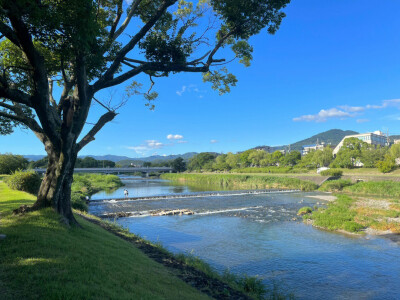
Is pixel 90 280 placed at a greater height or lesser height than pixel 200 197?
greater

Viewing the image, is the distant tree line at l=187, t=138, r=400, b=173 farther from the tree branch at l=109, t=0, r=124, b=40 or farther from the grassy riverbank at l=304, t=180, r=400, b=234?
the tree branch at l=109, t=0, r=124, b=40

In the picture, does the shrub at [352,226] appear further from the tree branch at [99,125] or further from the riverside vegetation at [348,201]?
the tree branch at [99,125]

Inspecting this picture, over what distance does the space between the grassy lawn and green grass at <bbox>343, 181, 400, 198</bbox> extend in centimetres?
4094

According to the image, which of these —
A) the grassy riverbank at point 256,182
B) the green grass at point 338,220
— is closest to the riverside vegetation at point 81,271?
the green grass at point 338,220

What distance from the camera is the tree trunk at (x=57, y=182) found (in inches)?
367

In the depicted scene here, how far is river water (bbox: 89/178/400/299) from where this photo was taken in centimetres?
1098

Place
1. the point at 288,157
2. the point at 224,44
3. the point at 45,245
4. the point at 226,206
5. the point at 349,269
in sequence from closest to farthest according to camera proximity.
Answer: the point at 45,245, the point at 224,44, the point at 349,269, the point at 226,206, the point at 288,157

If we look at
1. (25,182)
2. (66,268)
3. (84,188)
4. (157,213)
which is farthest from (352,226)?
(84,188)

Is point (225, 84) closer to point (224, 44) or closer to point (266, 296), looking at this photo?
point (224, 44)

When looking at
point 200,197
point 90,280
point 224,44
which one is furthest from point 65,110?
point 200,197

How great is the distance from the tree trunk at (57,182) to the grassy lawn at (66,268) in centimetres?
39

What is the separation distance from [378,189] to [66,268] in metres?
45.5

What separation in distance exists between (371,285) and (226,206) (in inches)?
821

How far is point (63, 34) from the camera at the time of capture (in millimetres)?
8180
